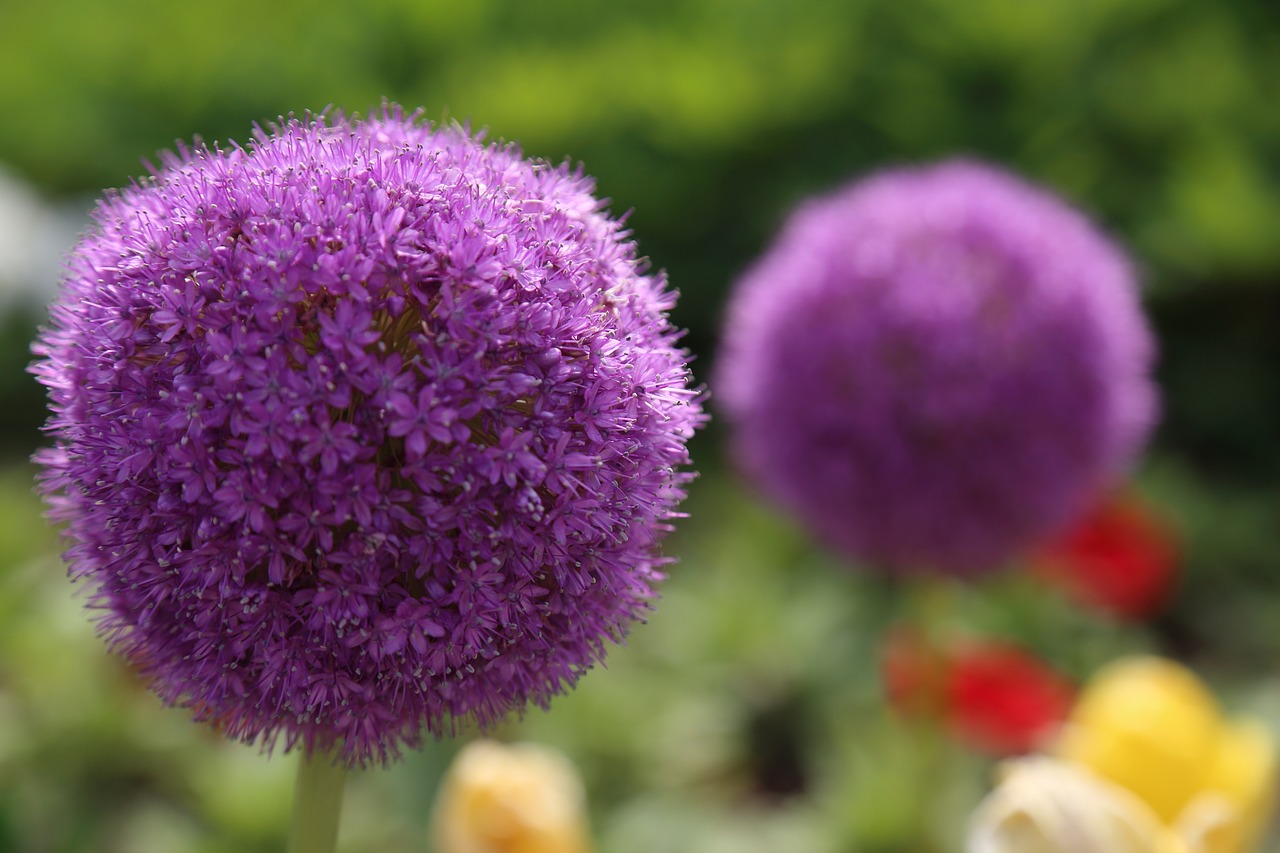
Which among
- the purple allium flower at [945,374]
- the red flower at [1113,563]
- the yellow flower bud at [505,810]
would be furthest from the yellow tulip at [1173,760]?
the red flower at [1113,563]

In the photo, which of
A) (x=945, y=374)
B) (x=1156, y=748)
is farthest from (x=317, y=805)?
(x=945, y=374)

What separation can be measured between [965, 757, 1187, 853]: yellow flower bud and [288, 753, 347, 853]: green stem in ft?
1.75

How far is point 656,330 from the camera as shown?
0.91 m

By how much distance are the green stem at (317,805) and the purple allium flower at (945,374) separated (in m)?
0.87

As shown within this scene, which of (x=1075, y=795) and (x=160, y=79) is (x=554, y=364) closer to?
(x=1075, y=795)

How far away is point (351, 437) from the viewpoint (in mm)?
774

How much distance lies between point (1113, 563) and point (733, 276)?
4.93 ft

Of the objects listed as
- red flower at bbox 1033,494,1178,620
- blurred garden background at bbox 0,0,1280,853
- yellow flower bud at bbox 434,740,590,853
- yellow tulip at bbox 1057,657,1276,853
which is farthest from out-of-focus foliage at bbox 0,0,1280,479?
yellow flower bud at bbox 434,740,590,853

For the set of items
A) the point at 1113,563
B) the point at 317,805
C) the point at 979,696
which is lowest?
the point at 317,805

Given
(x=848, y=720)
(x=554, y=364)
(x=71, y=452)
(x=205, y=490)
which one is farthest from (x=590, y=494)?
(x=848, y=720)

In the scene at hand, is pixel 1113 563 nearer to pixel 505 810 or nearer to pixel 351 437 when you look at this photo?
pixel 505 810

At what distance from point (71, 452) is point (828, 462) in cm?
102

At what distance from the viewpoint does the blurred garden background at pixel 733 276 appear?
206 cm

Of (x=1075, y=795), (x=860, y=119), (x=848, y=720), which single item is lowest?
(x=1075, y=795)
